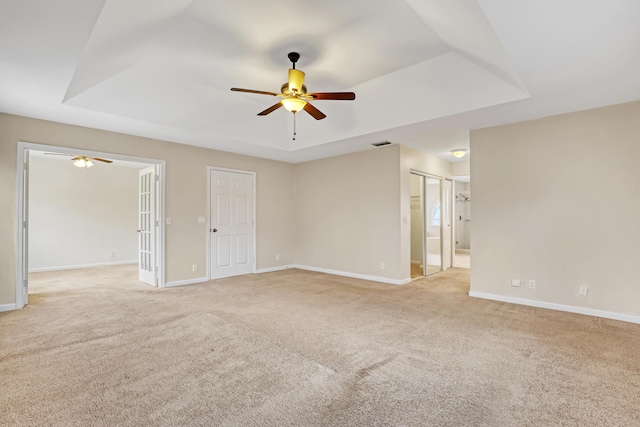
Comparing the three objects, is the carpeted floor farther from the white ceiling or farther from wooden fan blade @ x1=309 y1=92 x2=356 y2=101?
the white ceiling

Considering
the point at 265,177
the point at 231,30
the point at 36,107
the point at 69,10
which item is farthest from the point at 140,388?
the point at 265,177

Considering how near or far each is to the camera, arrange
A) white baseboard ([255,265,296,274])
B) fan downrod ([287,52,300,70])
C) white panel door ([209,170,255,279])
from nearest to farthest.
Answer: fan downrod ([287,52,300,70]), white panel door ([209,170,255,279]), white baseboard ([255,265,296,274])

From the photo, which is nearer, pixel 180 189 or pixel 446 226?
pixel 180 189

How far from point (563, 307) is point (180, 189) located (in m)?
6.16

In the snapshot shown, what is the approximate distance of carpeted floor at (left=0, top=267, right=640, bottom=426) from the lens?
1858 millimetres

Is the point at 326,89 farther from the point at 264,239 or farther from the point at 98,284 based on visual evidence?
the point at 98,284

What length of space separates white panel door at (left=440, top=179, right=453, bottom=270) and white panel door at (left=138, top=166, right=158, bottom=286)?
5.90 metres

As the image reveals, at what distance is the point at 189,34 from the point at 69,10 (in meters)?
1.12

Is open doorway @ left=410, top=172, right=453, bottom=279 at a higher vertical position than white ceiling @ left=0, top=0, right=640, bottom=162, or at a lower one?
lower

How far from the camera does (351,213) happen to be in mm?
6184

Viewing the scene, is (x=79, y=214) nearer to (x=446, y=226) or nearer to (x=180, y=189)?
(x=180, y=189)

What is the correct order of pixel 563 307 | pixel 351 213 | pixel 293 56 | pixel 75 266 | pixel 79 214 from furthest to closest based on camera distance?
1. pixel 79 214
2. pixel 75 266
3. pixel 351 213
4. pixel 563 307
5. pixel 293 56

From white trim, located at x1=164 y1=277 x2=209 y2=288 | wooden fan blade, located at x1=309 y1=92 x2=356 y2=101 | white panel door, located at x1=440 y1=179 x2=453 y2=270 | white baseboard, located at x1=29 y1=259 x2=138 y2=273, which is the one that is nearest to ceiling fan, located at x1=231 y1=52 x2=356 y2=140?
wooden fan blade, located at x1=309 y1=92 x2=356 y2=101

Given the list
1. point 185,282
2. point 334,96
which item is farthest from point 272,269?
point 334,96
